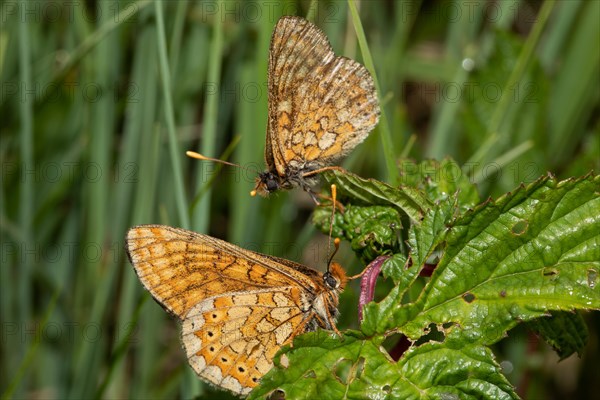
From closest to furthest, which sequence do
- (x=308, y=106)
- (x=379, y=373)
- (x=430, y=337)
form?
(x=379, y=373)
(x=430, y=337)
(x=308, y=106)

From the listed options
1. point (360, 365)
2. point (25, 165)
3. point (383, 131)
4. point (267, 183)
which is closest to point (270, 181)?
point (267, 183)

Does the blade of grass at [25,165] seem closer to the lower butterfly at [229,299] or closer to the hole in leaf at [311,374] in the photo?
the lower butterfly at [229,299]

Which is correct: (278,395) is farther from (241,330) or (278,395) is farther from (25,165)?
(25,165)

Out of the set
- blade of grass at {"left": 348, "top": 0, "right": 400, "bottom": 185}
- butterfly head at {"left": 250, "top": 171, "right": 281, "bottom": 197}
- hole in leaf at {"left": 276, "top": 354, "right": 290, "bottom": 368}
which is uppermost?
blade of grass at {"left": 348, "top": 0, "right": 400, "bottom": 185}

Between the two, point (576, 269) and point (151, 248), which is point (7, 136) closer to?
point (151, 248)

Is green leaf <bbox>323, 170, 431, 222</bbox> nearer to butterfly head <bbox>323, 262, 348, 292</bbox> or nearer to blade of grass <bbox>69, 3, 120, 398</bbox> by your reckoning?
butterfly head <bbox>323, 262, 348, 292</bbox>

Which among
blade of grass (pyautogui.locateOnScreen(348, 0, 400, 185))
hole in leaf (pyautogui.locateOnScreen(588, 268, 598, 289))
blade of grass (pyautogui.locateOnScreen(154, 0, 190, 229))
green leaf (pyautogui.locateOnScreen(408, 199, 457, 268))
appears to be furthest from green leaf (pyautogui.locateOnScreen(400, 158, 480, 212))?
blade of grass (pyautogui.locateOnScreen(154, 0, 190, 229))
